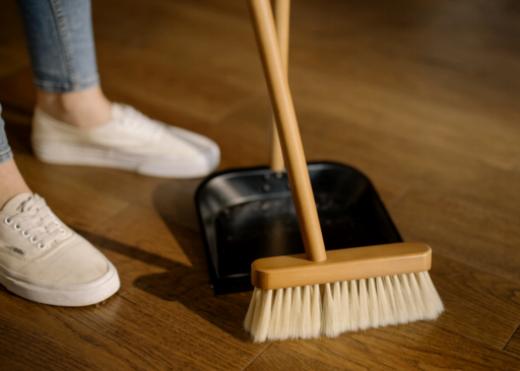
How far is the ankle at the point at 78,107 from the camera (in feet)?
3.57

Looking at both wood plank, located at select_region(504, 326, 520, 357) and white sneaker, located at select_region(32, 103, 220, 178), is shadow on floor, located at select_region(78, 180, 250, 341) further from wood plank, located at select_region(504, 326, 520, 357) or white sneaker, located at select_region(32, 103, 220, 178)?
wood plank, located at select_region(504, 326, 520, 357)

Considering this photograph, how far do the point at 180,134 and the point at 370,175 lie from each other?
312mm

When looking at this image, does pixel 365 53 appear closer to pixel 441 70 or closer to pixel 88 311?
pixel 441 70

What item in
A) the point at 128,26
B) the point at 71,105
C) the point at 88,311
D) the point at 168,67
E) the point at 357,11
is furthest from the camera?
the point at 357,11

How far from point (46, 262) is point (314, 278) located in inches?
12.9

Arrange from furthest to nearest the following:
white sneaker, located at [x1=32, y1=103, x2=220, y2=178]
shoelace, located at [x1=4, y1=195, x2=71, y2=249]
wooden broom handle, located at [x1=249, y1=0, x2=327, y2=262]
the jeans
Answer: white sneaker, located at [x1=32, y1=103, x2=220, y2=178] < the jeans < shoelace, located at [x1=4, y1=195, x2=71, y2=249] < wooden broom handle, located at [x1=249, y1=0, x2=327, y2=262]

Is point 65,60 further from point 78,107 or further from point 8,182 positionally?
point 8,182

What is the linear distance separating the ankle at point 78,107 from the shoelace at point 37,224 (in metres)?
0.23

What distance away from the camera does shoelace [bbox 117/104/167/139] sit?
1128 mm

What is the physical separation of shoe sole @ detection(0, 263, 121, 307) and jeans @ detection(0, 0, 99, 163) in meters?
0.34

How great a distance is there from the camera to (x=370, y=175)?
45.0 inches

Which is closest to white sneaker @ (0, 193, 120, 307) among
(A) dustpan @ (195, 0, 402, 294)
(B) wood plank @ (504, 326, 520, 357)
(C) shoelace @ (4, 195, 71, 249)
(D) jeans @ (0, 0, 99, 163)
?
(C) shoelace @ (4, 195, 71, 249)

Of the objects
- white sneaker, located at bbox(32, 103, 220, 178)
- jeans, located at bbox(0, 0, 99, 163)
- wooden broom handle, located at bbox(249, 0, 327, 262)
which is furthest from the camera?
white sneaker, located at bbox(32, 103, 220, 178)

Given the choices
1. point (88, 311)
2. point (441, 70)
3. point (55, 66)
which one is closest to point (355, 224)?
point (88, 311)
